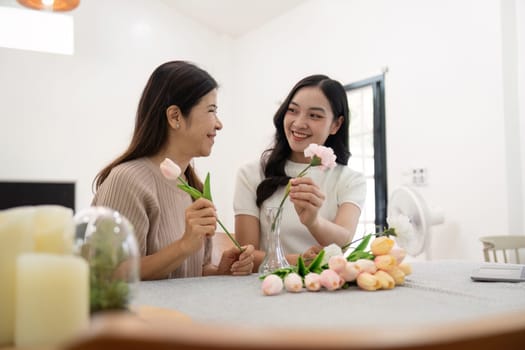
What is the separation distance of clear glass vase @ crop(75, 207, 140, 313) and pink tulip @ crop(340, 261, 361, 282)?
0.57 metres

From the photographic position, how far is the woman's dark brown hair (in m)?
1.55

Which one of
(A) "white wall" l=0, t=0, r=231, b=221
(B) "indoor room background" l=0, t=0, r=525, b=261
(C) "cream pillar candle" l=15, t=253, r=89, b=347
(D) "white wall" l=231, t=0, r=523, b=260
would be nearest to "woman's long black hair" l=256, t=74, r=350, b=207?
(C) "cream pillar candle" l=15, t=253, r=89, b=347

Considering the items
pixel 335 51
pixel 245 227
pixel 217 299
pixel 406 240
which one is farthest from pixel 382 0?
pixel 217 299

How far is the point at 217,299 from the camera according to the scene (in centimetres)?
101

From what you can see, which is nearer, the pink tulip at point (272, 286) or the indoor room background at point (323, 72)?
the pink tulip at point (272, 286)

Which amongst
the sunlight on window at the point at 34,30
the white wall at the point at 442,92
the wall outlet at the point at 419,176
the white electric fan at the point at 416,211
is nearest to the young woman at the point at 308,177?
the white electric fan at the point at 416,211

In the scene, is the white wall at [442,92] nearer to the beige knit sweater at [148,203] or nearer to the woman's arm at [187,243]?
the beige knit sweater at [148,203]

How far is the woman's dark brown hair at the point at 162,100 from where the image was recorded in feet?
5.07

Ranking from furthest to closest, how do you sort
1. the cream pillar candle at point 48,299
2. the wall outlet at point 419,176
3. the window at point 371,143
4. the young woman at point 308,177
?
the window at point 371,143 < the wall outlet at point 419,176 < the young woman at point 308,177 < the cream pillar candle at point 48,299

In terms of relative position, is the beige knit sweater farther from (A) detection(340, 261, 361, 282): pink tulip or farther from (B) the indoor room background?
(B) the indoor room background

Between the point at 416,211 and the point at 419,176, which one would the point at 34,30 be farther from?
the point at 416,211

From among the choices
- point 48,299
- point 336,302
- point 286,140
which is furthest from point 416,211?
point 48,299

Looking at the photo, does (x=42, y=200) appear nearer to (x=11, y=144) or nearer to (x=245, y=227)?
(x=11, y=144)

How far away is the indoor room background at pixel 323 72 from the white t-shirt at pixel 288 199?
1805 mm
